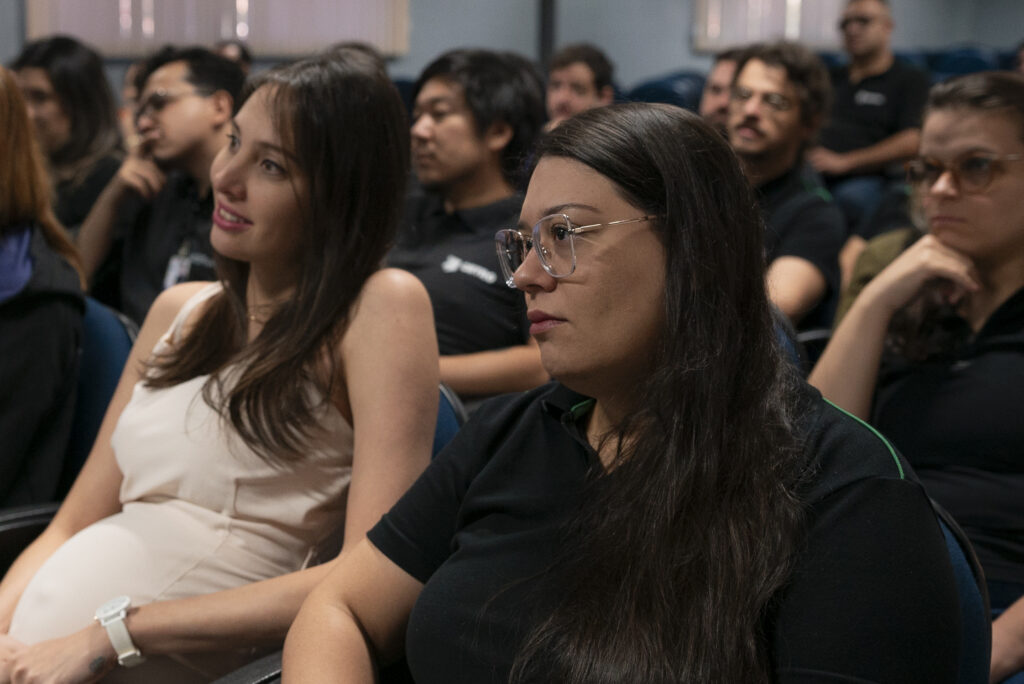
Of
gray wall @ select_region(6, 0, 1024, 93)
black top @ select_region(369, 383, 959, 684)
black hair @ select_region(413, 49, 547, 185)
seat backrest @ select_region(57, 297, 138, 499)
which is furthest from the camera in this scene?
gray wall @ select_region(6, 0, 1024, 93)

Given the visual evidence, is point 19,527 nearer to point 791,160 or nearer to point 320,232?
point 320,232

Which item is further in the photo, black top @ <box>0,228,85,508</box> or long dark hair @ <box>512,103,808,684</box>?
black top @ <box>0,228,85,508</box>

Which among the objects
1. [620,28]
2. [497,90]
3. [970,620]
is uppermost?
[620,28]

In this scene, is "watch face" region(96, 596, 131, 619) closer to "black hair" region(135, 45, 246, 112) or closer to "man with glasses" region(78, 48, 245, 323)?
A: "man with glasses" region(78, 48, 245, 323)

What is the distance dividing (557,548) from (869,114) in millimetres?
4586

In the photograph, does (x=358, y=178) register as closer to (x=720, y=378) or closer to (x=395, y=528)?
(x=395, y=528)

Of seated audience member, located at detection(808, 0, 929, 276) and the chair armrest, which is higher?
seated audience member, located at detection(808, 0, 929, 276)

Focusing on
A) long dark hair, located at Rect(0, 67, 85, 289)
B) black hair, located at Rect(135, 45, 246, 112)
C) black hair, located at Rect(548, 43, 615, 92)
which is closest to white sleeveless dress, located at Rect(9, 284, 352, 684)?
long dark hair, located at Rect(0, 67, 85, 289)

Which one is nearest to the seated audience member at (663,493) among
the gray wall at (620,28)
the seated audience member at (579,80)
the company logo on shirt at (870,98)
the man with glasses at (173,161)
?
the man with glasses at (173,161)

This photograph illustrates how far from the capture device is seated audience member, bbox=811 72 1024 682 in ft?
4.89

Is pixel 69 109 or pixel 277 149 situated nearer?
pixel 277 149

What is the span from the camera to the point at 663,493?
3.04ft

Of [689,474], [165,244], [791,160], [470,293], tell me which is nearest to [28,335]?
[470,293]

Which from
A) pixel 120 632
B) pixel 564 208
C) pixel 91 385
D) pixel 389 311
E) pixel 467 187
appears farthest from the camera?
pixel 467 187
